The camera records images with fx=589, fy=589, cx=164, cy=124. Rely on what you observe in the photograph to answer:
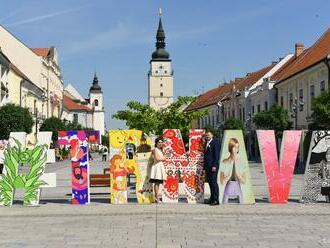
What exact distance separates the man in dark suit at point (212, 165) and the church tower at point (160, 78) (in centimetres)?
12591

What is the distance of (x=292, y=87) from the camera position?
167 ft

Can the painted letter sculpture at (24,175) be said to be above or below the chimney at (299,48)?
below

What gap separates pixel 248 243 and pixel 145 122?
2308 centimetres

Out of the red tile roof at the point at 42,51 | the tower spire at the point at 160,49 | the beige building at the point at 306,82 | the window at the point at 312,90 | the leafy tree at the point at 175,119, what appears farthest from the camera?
the tower spire at the point at 160,49

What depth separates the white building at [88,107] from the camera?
142375mm

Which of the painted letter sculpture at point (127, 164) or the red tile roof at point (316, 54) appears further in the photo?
the red tile roof at point (316, 54)

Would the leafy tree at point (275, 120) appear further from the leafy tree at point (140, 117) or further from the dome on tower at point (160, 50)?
the dome on tower at point (160, 50)

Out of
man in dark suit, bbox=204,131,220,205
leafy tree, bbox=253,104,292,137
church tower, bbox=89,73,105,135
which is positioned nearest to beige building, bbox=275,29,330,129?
leafy tree, bbox=253,104,292,137

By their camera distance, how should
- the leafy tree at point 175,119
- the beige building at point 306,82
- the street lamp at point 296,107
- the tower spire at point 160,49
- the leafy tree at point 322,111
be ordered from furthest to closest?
the tower spire at point 160,49, the street lamp at point 296,107, the beige building at point 306,82, the leafy tree at point 175,119, the leafy tree at point 322,111

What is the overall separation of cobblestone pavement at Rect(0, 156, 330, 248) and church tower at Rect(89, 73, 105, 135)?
14521 centimetres

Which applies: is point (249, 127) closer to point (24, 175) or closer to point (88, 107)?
point (24, 175)

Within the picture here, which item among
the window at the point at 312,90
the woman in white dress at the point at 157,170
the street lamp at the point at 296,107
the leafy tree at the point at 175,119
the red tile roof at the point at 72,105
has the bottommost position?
the woman in white dress at the point at 157,170

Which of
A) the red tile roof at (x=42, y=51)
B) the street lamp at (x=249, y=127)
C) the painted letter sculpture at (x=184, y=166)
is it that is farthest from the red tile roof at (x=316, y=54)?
the red tile roof at (x=42, y=51)

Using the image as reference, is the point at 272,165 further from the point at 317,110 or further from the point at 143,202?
the point at 317,110
